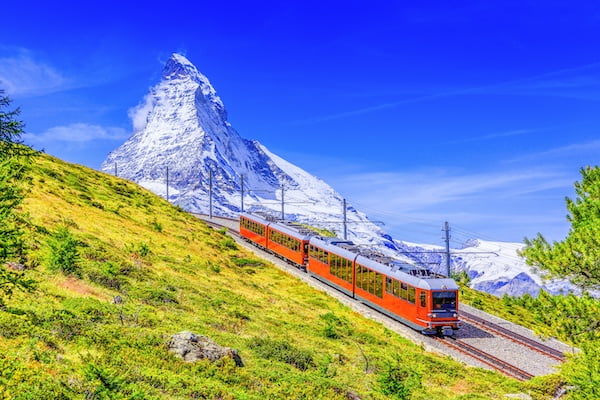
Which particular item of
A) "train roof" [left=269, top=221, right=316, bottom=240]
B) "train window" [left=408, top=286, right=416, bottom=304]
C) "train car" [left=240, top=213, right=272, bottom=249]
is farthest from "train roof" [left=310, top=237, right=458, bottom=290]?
"train car" [left=240, top=213, right=272, bottom=249]

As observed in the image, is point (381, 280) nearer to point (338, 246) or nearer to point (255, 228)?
point (338, 246)

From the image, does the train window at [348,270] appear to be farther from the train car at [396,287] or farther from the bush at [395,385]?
the bush at [395,385]

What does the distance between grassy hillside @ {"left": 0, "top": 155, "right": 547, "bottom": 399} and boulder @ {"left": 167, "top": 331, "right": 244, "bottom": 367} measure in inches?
15.2

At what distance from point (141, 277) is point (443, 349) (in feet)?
54.3

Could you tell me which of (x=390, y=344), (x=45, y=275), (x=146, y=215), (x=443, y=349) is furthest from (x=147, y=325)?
(x=146, y=215)

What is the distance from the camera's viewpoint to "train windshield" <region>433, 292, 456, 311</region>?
28.1 meters

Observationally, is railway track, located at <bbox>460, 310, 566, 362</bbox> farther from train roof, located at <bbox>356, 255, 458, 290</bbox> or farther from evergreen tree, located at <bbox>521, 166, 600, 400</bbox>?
evergreen tree, located at <bbox>521, 166, 600, 400</bbox>

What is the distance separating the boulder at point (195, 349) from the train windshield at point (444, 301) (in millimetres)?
14779

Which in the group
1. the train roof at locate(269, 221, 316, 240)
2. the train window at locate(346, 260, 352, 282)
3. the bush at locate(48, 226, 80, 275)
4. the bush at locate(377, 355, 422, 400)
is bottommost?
the bush at locate(377, 355, 422, 400)

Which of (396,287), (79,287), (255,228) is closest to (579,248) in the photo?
(396,287)

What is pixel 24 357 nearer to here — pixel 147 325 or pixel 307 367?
pixel 147 325

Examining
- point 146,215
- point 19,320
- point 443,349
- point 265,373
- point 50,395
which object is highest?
point 146,215

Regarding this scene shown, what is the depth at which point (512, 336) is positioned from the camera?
31.2 meters

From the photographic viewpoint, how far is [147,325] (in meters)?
18.3
